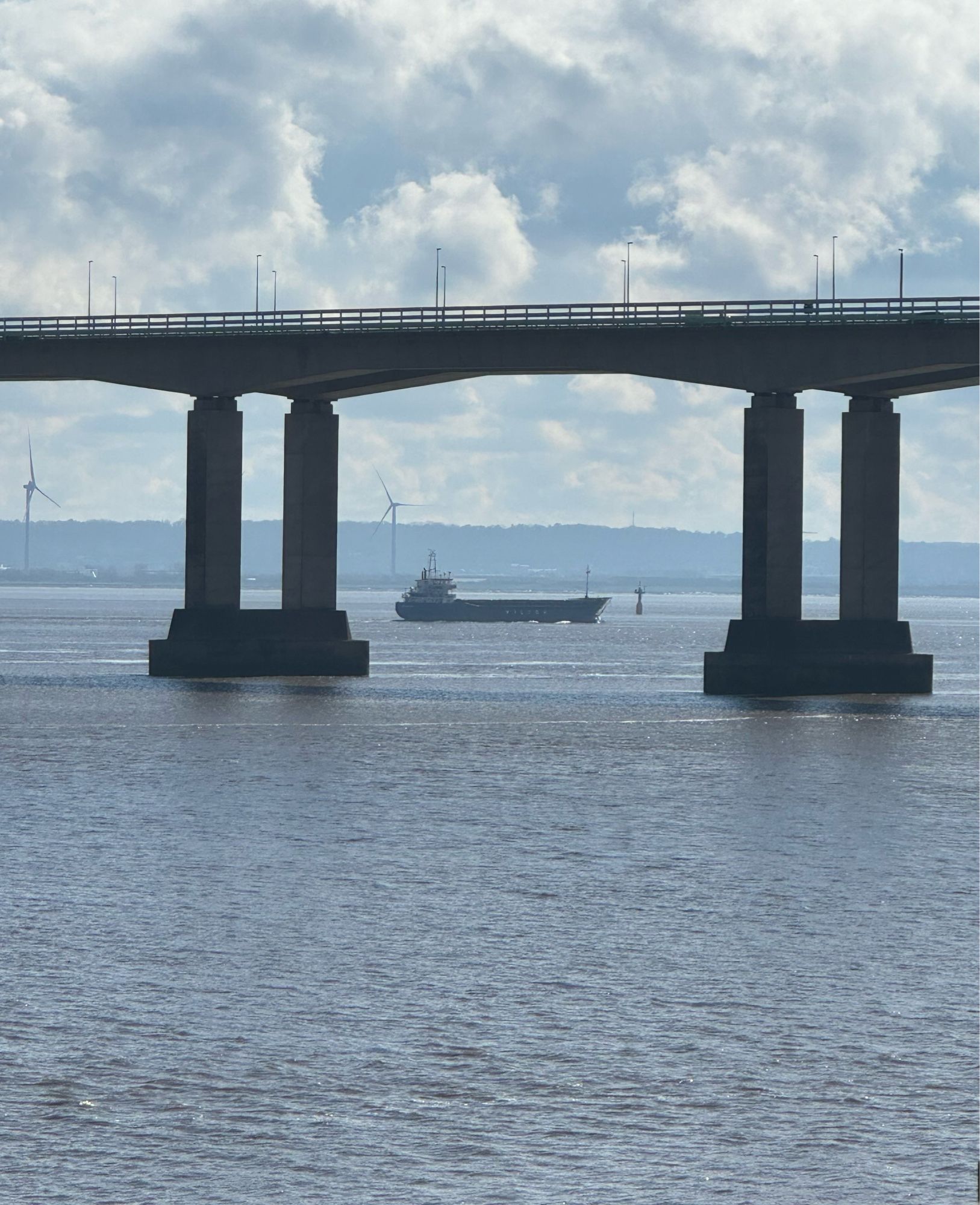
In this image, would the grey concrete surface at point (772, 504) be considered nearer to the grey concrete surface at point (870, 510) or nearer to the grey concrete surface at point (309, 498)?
the grey concrete surface at point (870, 510)

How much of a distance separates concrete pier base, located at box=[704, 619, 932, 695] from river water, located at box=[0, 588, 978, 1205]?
81.8 feet

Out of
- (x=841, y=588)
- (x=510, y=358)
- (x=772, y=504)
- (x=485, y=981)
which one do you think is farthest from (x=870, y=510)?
(x=485, y=981)

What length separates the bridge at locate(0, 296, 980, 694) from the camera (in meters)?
79.9

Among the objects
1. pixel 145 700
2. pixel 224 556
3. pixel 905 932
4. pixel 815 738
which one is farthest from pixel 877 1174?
pixel 224 556

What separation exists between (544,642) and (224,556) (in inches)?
3316

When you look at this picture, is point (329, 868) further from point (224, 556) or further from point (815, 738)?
point (224, 556)

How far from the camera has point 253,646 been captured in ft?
295

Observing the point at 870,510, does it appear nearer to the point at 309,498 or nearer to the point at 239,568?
the point at 309,498

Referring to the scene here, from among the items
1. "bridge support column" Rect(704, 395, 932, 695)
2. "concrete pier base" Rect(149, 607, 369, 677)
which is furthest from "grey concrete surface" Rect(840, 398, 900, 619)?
"concrete pier base" Rect(149, 607, 369, 677)

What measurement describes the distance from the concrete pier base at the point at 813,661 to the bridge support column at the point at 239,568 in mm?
16855

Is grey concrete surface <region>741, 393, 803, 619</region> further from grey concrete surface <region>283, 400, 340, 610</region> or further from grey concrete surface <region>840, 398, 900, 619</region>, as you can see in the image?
grey concrete surface <region>283, 400, 340, 610</region>

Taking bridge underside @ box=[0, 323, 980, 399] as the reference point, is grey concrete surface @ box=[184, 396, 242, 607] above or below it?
below

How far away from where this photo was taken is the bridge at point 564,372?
262ft

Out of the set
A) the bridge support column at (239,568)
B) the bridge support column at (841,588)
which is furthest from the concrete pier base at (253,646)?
the bridge support column at (841,588)
